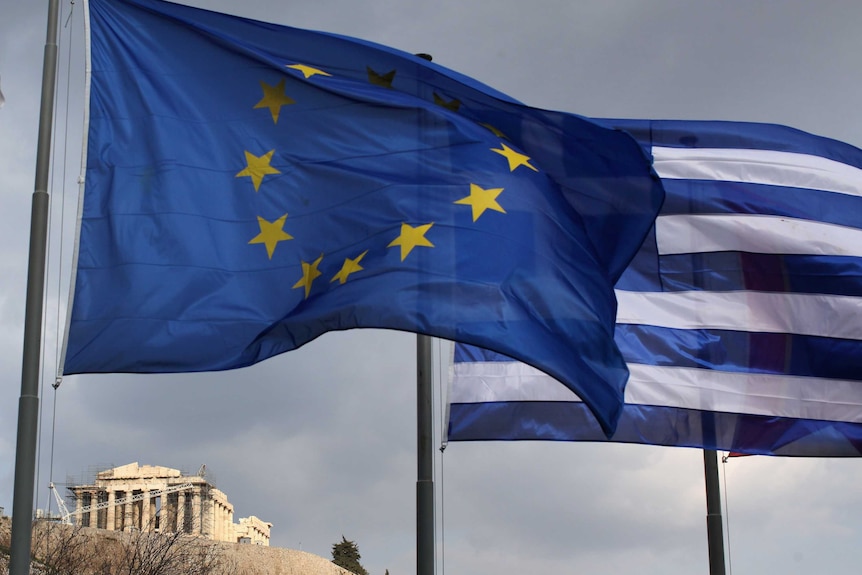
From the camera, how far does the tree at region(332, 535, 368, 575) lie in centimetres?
9975

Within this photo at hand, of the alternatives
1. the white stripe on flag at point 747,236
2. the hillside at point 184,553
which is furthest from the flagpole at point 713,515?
the hillside at point 184,553

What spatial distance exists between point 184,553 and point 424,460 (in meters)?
39.2

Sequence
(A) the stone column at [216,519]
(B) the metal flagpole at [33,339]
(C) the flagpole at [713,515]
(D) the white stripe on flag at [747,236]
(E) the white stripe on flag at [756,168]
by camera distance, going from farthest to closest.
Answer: (A) the stone column at [216,519]
(E) the white stripe on flag at [756,168]
(D) the white stripe on flag at [747,236]
(C) the flagpole at [713,515]
(B) the metal flagpole at [33,339]

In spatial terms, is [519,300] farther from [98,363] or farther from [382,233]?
[98,363]

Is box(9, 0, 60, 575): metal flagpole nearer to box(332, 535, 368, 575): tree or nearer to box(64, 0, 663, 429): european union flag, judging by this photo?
box(64, 0, 663, 429): european union flag

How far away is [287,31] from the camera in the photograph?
11.5 m

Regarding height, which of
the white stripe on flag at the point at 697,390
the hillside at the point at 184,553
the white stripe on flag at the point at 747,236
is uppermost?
the hillside at the point at 184,553

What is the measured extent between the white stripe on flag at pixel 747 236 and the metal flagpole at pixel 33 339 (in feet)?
22.5

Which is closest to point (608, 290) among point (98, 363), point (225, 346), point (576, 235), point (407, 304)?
point (576, 235)

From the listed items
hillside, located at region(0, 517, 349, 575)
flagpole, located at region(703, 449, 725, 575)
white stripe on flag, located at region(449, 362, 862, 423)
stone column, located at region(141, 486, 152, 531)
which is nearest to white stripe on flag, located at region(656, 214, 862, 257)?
white stripe on flag, located at region(449, 362, 862, 423)

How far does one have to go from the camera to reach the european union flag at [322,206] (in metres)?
9.99

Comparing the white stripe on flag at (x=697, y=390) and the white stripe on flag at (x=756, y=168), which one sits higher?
the white stripe on flag at (x=756, y=168)

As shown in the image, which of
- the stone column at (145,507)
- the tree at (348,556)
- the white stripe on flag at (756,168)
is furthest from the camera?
the stone column at (145,507)

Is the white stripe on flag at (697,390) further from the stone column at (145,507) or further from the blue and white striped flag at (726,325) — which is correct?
the stone column at (145,507)
